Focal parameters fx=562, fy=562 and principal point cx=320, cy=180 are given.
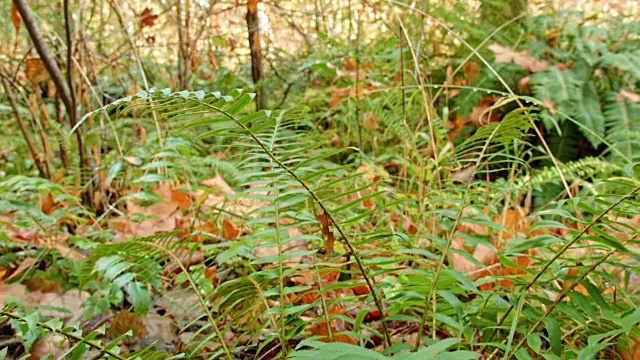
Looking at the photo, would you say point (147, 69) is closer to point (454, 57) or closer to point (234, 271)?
point (454, 57)

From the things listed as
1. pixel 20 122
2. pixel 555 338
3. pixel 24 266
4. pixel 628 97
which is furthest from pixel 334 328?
pixel 628 97

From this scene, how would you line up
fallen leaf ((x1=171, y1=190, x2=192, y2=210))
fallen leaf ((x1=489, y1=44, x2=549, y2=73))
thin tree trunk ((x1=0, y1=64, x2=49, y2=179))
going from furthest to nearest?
fallen leaf ((x1=489, y1=44, x2=549, y2=73))
thin tree trunk ((x1=0, y1=64, x2=49, y2=179))
fallen leaf ((x1=171, y1=190, x2=192, y2=210))

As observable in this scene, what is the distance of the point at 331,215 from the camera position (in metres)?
0.93

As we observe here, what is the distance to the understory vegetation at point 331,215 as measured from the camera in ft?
2.93

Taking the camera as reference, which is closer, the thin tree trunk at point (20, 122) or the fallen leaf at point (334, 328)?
the fallen leaf at point (334, 328)

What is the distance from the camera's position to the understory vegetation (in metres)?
0.89

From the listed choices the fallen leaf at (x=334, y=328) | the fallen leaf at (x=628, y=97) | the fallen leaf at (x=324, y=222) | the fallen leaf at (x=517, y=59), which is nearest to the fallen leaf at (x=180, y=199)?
the fallen leaf at (x=334, y=328)

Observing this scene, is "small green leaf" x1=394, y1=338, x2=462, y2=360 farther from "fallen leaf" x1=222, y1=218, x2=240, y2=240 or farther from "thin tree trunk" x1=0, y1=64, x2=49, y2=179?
"thin tree trunk" x1=0, y1=64, x2=49, y2=179

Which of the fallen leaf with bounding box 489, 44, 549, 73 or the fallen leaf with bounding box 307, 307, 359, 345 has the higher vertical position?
the fallen leaf with bounding box 489, 44, 549, 73

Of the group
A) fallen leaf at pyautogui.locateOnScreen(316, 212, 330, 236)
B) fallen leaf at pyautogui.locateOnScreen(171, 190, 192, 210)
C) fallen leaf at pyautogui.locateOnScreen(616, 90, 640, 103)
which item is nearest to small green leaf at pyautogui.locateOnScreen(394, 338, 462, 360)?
fallen leaf at pyautogui.locateOnScreen(316, 212, 330, 236)

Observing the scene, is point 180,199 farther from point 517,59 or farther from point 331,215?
point 517,59

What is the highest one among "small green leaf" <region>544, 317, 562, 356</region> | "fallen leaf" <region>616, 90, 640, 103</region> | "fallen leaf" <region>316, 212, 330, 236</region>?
"fallen leaf" <region>316, 212, 330, 236</region>

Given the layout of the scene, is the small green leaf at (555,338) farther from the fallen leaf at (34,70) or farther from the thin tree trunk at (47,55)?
the fallen leaf at (34,70)

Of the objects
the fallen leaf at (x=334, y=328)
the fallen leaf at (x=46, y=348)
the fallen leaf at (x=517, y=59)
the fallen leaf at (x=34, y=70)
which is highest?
the fallen leaf at (x=34, y=70)
